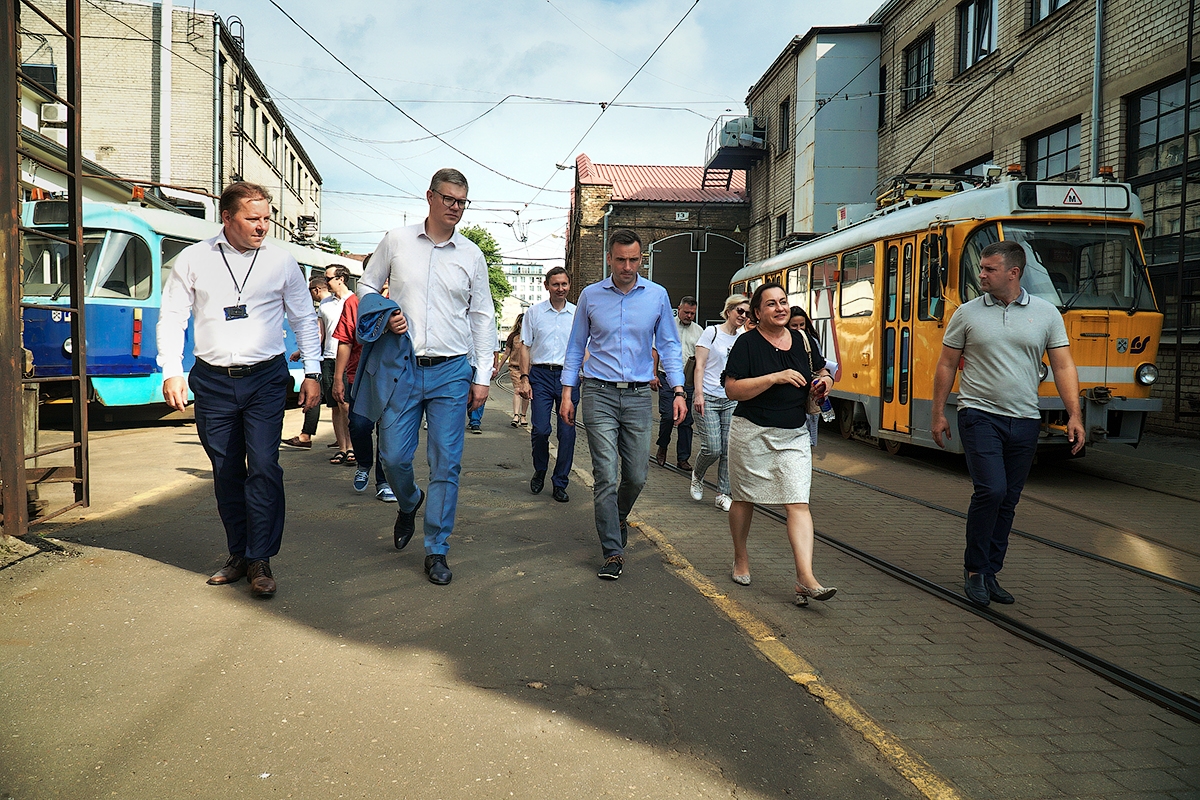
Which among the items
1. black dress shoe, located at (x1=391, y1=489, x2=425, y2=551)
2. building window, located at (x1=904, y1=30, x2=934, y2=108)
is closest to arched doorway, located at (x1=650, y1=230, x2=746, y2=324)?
building window, located at (x1=904, y1=30, x2=934, y2=108)

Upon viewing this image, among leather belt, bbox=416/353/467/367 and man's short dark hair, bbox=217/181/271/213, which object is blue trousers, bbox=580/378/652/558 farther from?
man's short dark hair, bbox=217/181/271/213

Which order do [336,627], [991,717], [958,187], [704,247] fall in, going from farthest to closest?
[704,247] < [958,187] < [336,627] < [991,717]

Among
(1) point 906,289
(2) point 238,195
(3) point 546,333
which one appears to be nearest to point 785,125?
(1) point 906,289

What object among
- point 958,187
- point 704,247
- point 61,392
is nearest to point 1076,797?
point 958,187

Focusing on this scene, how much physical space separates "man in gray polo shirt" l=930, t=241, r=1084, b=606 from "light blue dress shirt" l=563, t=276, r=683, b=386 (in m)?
1.63

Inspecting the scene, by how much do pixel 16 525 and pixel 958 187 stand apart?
36.7ft

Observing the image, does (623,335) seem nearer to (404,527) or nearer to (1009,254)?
(404,527)

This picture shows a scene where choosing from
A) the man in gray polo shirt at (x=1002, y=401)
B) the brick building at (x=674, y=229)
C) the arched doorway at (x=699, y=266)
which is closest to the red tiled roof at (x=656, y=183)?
the brick building at (x=674, y=229)

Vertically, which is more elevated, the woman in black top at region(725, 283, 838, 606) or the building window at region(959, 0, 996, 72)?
the building window at region(959, 0, 996, 72)

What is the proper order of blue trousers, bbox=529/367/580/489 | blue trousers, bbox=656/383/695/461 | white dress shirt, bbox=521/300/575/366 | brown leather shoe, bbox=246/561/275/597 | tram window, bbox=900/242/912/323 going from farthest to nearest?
tram window, bbox=900/242/912/323 < blue trousers, bbox=656/383/695/461 < white dress shirt, bbox=521/300/575/366 < blue trousers, bbox=529/367/580/489 < brown leather shoe, bbox=246/561/275/597

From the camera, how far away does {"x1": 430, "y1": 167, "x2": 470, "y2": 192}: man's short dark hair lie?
5.00 meters

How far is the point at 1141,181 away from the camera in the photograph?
1359 cm

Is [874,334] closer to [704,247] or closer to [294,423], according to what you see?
[294,423]

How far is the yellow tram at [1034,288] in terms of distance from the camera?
9.13 metres
